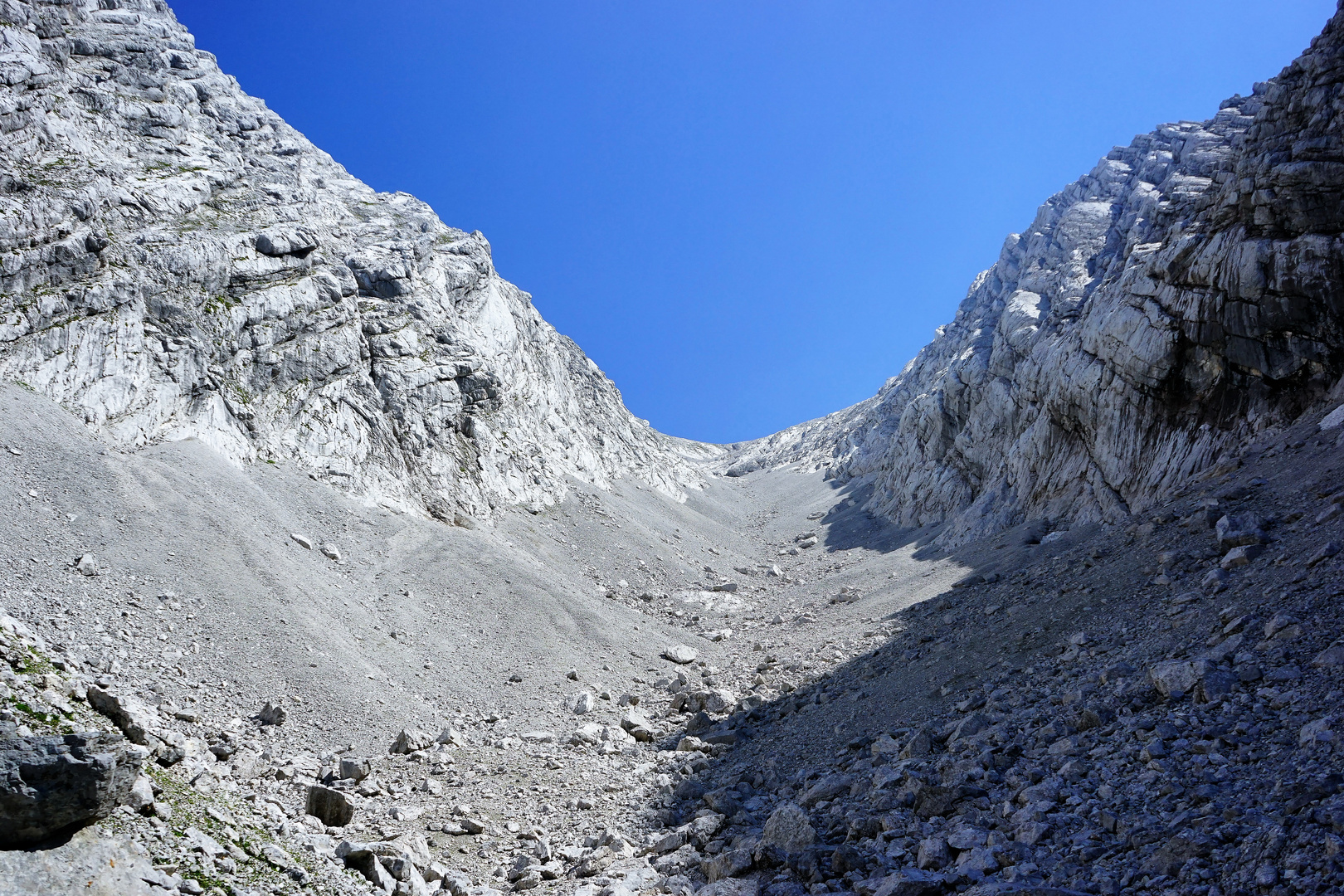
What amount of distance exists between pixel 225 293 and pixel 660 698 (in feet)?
114

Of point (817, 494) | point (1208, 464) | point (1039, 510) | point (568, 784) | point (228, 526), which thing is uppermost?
Answer: point (817, 494)

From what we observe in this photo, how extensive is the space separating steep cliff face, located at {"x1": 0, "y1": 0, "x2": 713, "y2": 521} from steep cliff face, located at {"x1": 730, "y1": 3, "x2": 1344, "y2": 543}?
32649 millimetres

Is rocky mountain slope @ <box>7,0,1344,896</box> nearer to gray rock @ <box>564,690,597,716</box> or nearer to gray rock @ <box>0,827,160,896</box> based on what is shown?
gray rock @ <box>0,827,160,896</box>

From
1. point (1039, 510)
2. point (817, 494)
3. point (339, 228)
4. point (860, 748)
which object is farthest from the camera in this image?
point (817, 494)

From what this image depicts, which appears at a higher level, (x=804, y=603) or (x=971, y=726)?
(x=804, y=603)

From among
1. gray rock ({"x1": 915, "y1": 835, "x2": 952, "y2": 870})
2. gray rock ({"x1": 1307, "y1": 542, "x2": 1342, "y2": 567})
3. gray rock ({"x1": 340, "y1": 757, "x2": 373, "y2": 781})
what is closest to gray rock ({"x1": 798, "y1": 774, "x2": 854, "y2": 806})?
gray rock ({"x1": 915, "y1": 835, "x2": 952, "y2": 870})

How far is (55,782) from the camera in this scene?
23.3 ft

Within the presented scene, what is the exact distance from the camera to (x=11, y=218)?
117 feet

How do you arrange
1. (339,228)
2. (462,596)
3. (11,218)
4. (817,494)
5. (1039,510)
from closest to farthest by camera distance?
1. (462,596)
2. (11,218)
3. (1039,510)
4. (339,228)
5. (817,494)

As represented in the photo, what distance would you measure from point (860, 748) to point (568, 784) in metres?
7.58

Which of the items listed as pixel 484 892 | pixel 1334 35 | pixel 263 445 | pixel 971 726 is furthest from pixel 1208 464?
pixel 263 445

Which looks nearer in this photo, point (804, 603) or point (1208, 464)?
point (1208, 464)

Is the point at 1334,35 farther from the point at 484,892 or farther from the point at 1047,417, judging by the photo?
the point at 484,892

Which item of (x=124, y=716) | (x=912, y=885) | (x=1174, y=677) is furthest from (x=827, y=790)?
(x=124, y=716)
